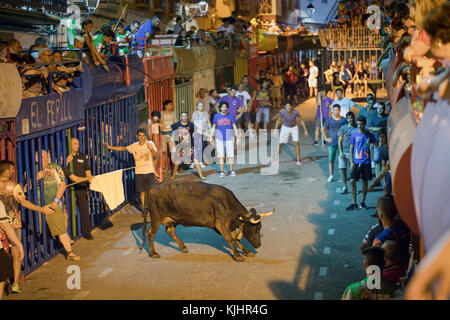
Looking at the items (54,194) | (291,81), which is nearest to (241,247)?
(54,194)

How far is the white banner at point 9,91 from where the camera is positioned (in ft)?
30.2

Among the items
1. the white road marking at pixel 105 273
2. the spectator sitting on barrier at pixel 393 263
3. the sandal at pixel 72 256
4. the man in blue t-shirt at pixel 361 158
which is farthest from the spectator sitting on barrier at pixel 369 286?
the man in blue t-shirt at pixel 361 158

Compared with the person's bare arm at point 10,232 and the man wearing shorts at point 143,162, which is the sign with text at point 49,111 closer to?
the man wearing shorts at point 143,162

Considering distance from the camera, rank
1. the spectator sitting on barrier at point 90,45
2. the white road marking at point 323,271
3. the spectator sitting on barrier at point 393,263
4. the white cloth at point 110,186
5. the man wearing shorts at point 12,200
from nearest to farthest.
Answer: the spectator sitting on barrier at point 393,263, the man wearing shorts at point 12,200, the white road marking at point 323,271, the white cloth at point 110,186, the spectator sitting on barrier at point 90,45

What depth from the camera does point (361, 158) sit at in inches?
542

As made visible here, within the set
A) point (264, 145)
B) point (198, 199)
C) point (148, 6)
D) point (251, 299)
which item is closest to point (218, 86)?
point (148, 6)

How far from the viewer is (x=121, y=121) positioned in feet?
51.0

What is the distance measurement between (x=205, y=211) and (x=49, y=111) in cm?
289

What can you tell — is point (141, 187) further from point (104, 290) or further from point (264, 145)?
point (264, 145)

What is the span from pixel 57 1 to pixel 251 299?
13.2 metres

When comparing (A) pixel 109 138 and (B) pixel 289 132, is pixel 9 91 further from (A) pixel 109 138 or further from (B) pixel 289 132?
(B) pixel 289 132

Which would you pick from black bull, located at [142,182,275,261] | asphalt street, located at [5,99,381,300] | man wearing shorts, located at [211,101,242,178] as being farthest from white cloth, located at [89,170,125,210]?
man wearing shorts, located at [211,101,242,178]

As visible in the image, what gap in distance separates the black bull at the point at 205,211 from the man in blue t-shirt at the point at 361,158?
3.68 meters

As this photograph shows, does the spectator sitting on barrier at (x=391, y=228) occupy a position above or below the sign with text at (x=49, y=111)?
below
